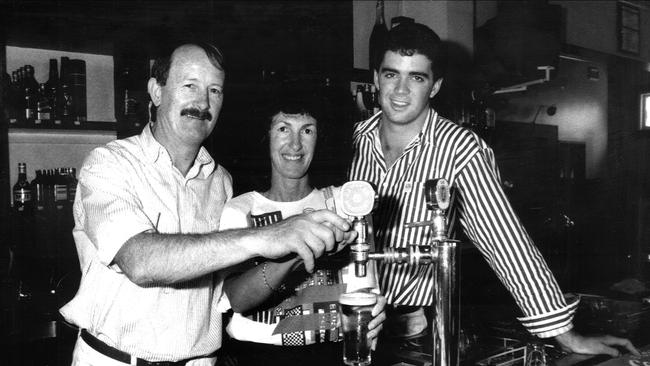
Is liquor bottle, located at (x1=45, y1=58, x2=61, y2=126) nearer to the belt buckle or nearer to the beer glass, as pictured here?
the belt buckle

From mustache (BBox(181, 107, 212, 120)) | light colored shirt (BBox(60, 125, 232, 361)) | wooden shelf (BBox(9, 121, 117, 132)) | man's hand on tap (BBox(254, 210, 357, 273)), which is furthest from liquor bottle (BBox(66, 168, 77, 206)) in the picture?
man's hand on tap (BBox(254, 210, 357, 273))

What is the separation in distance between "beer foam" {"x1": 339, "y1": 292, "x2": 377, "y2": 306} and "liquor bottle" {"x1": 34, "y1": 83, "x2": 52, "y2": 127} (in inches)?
105

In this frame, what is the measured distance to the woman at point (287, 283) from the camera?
1.62 meters

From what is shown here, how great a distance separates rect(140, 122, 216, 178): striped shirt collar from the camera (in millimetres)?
1760

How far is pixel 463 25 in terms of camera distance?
479cm

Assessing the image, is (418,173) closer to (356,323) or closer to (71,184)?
(356,323)

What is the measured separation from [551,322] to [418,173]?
760 millimetres

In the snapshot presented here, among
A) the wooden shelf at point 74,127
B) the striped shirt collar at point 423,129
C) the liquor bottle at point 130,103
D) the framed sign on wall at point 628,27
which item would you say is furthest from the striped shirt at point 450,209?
the framed sign on wall at point 628,27

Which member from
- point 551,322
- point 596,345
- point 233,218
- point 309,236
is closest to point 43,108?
point 233,218

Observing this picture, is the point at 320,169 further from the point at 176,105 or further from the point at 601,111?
the point at 601,111

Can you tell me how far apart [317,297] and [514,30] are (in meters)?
3.09

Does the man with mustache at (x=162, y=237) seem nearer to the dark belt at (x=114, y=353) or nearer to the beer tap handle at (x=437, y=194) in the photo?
the dark belt at (x=114, y=353)

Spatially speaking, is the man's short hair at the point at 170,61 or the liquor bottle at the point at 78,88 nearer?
the man's short hair at the point at 170,61

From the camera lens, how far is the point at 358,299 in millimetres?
1066
